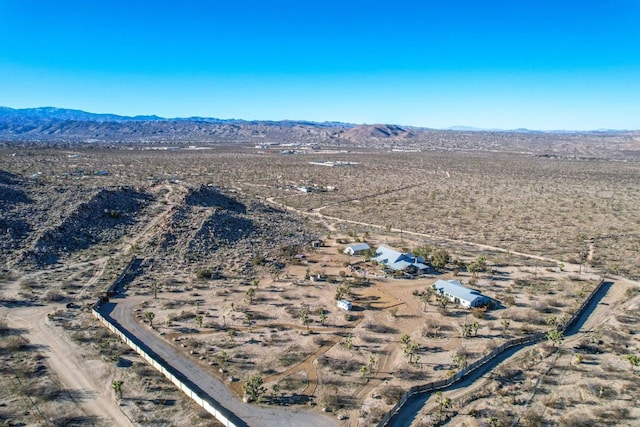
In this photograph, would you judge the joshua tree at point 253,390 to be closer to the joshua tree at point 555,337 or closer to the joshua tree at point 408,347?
the joshua tree at point 408,347

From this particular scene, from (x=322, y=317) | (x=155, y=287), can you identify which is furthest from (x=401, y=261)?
(x=155, y=287)

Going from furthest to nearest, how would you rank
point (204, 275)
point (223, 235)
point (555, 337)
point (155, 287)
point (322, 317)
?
1. point (223, 235)
2. point (204, 275)
3. point (155, 287)
4. point (322, 317)
5. point (555, 337)

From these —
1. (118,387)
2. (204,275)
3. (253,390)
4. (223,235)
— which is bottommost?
(253,390)

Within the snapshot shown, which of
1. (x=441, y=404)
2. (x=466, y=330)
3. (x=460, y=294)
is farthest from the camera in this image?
(x=460, y=294)

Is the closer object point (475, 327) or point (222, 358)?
point (222, 358)

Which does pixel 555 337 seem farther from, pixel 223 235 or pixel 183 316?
pixel 223 235

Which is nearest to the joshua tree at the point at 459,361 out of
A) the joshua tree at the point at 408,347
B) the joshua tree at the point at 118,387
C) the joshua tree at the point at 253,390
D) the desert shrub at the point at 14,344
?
the joshua tree at the point at 408,347

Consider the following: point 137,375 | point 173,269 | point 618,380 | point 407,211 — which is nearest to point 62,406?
point 137,375

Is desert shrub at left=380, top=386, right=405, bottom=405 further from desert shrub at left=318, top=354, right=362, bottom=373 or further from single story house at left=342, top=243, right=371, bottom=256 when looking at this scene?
single story house at left=342, top=243, right=371, bottom=256
